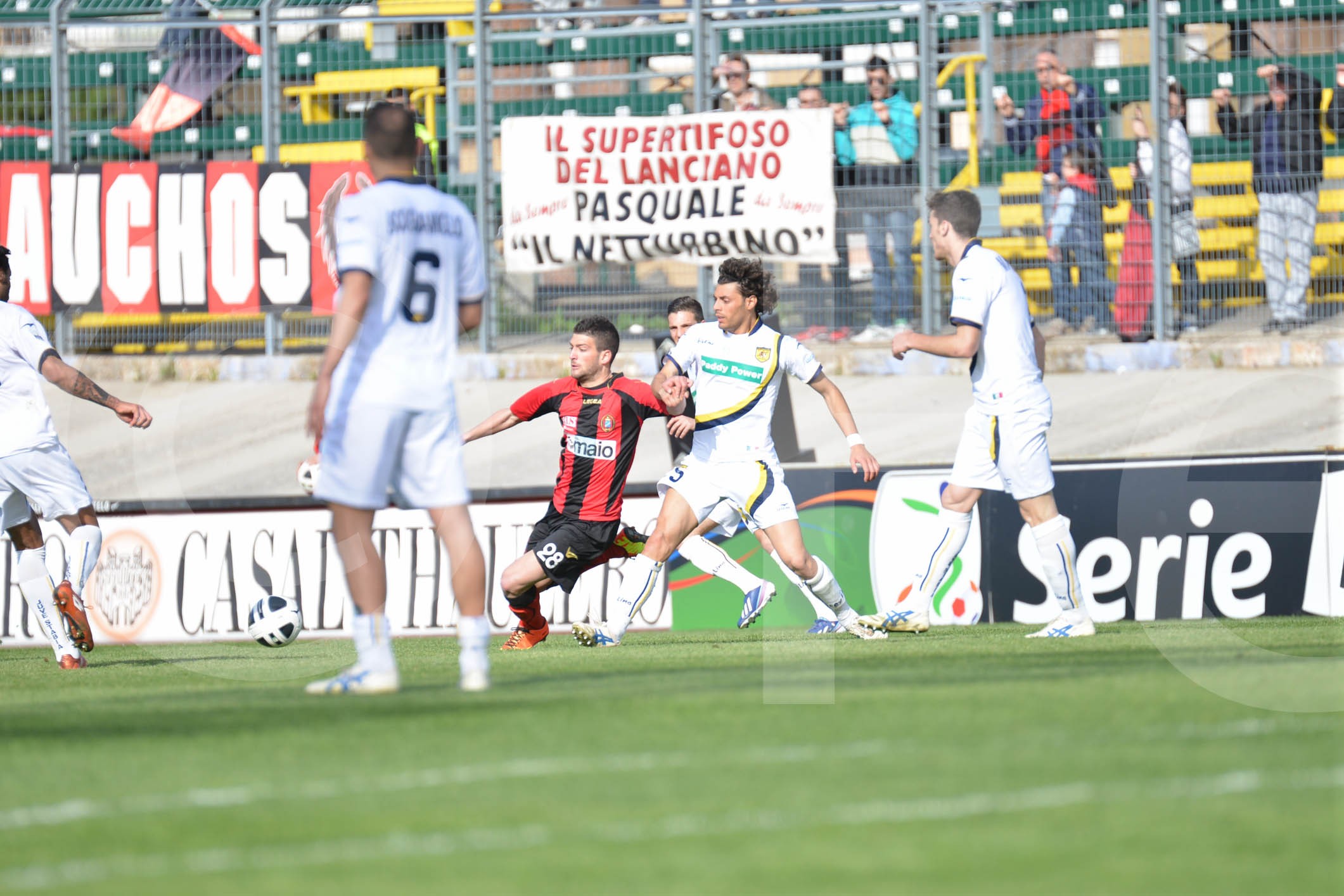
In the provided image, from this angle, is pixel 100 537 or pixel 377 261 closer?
pixel 377 261

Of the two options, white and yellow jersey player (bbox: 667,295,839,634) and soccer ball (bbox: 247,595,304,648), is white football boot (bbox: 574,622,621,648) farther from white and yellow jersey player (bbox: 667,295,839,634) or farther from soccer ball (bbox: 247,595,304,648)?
soccer ball (bbox: 247,595,304,648)

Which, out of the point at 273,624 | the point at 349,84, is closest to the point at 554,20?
the point at 349,84

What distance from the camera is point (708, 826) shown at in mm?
3982

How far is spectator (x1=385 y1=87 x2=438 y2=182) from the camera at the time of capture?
1695 centimetres

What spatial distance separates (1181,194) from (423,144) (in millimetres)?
7632

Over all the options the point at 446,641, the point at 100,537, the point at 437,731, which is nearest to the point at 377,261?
the point at 437,731

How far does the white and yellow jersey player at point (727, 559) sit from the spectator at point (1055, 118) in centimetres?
585

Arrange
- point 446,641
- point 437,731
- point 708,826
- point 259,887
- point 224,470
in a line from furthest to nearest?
point 224,470, point 446,641, point 437,731, point 708,826, point 259,887

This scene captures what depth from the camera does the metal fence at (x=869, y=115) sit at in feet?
51.0

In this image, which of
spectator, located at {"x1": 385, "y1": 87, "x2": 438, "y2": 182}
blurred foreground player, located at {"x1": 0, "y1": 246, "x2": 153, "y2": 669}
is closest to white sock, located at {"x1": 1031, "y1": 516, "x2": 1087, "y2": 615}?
blurred foreground player, located at {"x1": 0, "y1": 246, "x2": 153, "y2": 669}

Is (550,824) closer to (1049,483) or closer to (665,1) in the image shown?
(1049,483)

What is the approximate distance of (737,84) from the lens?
1625cm

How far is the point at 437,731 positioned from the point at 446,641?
658 centimetres

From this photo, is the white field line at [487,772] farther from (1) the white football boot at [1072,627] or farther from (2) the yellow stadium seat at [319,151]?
(2) the yellow stadium seat at [319,151]
